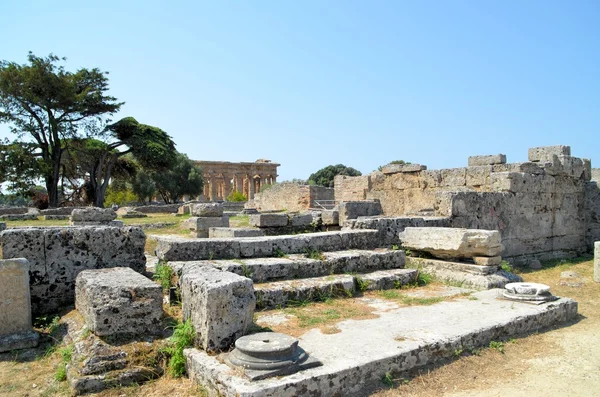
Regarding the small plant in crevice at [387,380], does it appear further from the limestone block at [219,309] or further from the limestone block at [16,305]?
the limestone block at [16,305]

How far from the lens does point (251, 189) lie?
213 feet

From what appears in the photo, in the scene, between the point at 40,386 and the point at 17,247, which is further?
the point at 17,247

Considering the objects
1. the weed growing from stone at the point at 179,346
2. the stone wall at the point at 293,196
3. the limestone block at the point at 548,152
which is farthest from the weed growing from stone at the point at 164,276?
the stone wall at the point at 293,196

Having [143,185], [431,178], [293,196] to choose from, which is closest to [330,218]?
[431,178]

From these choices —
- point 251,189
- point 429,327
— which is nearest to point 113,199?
point 251,189

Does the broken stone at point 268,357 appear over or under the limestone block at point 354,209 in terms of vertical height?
under

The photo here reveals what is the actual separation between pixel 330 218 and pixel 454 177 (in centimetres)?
425

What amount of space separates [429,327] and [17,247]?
4571 millimetres

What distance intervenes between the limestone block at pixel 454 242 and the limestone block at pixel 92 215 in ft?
20.4

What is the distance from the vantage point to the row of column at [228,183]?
6500 centimetres

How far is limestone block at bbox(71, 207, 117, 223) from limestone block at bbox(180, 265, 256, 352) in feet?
20.5

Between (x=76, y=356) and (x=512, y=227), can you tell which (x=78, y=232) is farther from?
(x=512, y=227)

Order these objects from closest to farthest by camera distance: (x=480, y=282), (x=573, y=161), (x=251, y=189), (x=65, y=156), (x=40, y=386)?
(x=40, y=386) → (x=480, y=282) → (x=573, y=161) → (x=65, y=156) → (x=251, y=189)

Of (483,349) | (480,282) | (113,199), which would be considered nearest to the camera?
(483,349)
